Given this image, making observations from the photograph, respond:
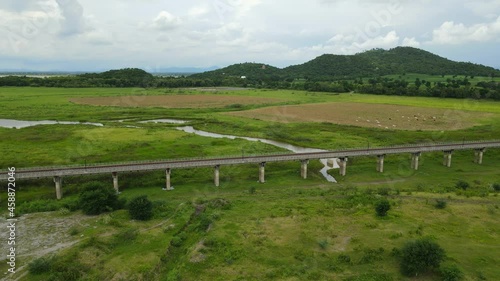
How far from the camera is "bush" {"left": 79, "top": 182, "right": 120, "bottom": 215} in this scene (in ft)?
136

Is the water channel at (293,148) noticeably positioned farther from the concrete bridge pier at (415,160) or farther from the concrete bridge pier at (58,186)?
the concrete bridge pier at (58,186)

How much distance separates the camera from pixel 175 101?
150m

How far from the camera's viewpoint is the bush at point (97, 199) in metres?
41.5

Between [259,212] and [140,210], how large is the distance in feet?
44.6

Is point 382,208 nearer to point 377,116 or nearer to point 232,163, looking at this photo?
point 232,163

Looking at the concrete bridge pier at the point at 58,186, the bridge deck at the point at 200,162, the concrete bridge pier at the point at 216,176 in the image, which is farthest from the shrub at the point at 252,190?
the concrete bridge pier at the point at 58,186

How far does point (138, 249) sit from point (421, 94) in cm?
16180

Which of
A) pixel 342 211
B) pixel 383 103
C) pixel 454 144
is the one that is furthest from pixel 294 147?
pixel 383 103

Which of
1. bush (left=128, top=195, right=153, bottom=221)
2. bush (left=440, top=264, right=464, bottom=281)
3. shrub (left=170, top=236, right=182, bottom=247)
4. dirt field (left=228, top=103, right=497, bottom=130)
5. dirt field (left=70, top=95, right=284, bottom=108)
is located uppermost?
dirt field (left=70, top=95, right=284, bottom=108)

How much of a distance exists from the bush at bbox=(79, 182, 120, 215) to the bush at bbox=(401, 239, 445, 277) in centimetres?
3204

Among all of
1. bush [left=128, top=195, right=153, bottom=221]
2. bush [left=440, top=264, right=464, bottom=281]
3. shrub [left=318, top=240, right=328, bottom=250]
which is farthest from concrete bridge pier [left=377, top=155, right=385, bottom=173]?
bush [left=128, top=195, right=153, bottom=221]

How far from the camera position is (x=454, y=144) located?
220 ft

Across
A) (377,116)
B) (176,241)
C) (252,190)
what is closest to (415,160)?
(252,190)

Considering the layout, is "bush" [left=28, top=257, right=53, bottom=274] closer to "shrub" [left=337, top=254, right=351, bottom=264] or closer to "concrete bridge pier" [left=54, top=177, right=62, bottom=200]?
"concrete bridge pier" [left=54, top=177, right=62, bottom=200]
